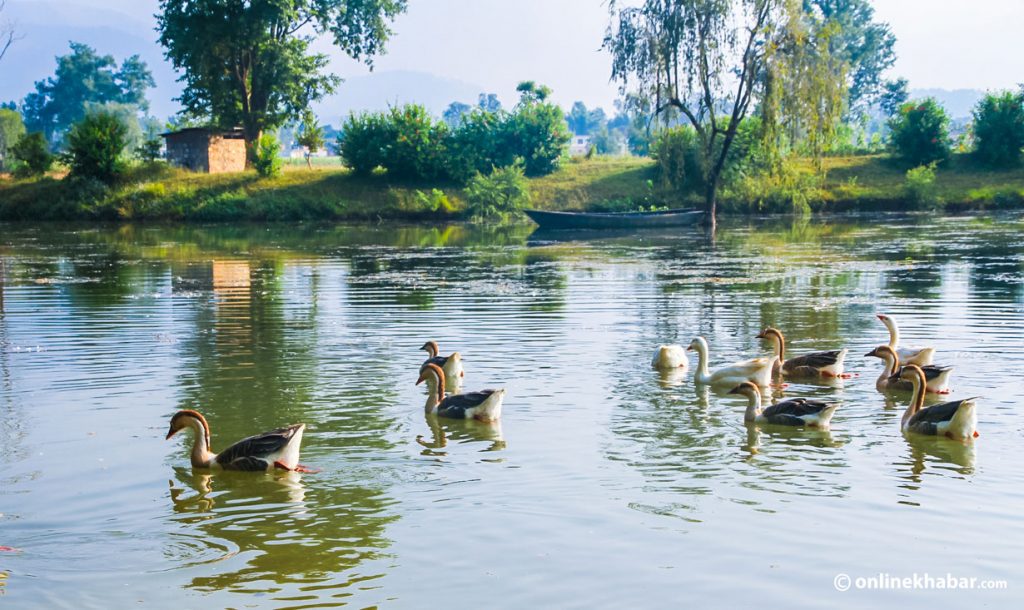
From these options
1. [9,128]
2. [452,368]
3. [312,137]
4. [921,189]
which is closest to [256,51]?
[312,137]

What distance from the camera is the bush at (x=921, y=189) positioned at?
5988cm

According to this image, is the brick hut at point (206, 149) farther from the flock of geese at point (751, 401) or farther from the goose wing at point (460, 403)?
the goose wing at point (460, 403)

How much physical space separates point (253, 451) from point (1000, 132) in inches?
2474

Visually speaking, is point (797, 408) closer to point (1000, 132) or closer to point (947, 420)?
point (947, 420)

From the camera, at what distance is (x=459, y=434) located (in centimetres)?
1300

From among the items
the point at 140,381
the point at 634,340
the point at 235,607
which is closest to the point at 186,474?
the point at 235,607

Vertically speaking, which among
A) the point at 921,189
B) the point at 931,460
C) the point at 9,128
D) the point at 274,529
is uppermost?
the point at 9,128

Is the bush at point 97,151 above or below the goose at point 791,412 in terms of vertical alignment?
above

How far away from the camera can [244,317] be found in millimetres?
23109

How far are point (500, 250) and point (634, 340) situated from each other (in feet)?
73.0

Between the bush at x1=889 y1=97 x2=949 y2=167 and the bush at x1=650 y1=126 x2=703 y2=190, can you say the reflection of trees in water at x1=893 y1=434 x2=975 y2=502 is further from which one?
the bush at x1=889 y1=97 x2=949 y2=167

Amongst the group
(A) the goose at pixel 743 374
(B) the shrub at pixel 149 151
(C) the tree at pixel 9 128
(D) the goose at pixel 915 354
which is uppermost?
(C) the tree at pixel 9 128

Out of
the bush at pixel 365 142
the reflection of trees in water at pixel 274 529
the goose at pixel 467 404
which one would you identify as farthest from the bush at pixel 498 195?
the reflection of trees in water at pixel 274 529

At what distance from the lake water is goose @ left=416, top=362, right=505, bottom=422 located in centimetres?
24
